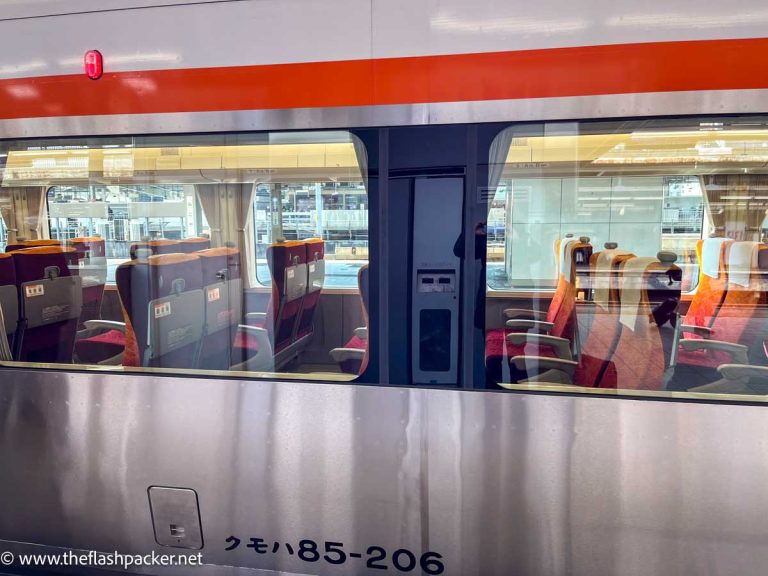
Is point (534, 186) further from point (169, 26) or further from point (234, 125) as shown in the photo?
point (169, 26)

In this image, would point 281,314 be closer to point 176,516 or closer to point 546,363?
point 176,516

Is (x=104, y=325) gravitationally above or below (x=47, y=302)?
below

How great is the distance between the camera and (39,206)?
3.11 m

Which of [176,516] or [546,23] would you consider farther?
[176,516]

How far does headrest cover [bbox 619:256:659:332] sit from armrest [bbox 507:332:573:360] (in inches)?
10.1

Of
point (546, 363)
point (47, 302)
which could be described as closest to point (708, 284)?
point (546, 363)

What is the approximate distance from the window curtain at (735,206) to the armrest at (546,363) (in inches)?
35.9

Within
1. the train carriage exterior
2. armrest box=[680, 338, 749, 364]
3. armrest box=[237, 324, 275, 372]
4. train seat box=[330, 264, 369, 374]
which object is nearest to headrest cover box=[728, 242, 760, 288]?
the train carriage exterior

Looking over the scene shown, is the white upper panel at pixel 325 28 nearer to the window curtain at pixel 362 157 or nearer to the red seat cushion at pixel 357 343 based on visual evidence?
the window curtain at pixel 362 157

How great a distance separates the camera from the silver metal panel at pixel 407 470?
1775mm

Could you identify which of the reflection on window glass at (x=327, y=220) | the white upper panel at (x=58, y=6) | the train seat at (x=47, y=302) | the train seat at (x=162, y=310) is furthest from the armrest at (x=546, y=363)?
the train seat at (x=47, y=302)

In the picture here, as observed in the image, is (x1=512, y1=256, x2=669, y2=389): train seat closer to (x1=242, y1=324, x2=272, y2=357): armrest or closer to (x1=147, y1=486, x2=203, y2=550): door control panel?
(x1=242, y1=324, x2=272, y2=357): armrest

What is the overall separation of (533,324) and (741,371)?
2.52ft

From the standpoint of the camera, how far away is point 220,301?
2.45m
